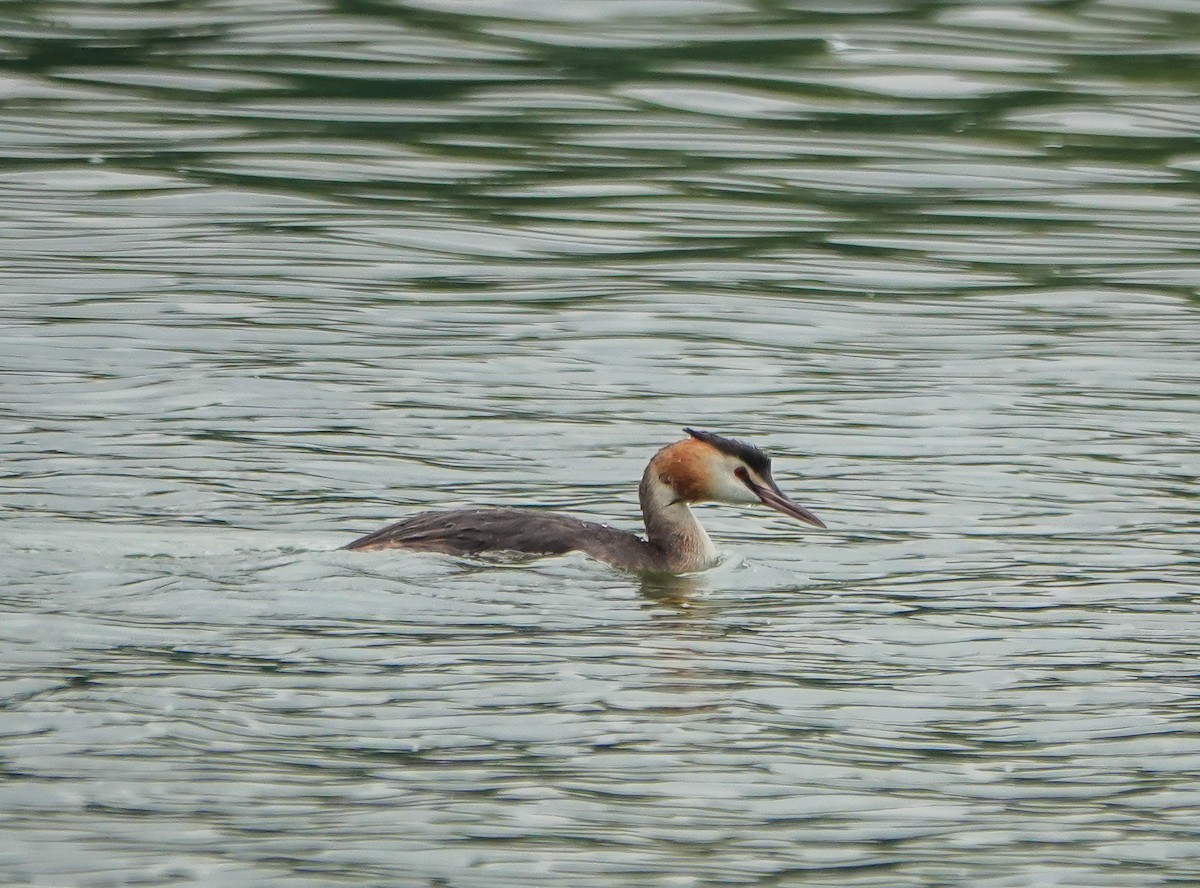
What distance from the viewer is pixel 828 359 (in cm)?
1531

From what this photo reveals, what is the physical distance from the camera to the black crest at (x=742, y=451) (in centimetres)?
1099

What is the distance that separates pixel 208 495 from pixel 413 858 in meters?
5.03

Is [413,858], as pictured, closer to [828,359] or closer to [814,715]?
[814,715]

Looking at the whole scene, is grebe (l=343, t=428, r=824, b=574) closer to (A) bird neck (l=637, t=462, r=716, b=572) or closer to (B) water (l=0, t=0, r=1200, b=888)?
(A) bird neck (l=637, t=462, r=716, b=572)

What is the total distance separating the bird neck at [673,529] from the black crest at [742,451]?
28 centimetres

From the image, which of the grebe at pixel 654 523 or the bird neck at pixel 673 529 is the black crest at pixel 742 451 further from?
the bird neck at pixel 673 529

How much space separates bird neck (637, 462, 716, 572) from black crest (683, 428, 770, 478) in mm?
279

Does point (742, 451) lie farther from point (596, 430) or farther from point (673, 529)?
point (596, 430)

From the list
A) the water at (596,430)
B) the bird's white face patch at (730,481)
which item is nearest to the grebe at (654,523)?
the bird's white face patch at (730,481)

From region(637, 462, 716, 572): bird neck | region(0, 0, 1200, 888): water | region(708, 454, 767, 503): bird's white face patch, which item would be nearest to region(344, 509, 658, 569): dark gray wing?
region(0, 0, 1200, 888): water

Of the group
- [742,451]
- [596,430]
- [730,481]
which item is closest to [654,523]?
[730,481]

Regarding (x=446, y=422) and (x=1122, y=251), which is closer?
(x=446, y=422)

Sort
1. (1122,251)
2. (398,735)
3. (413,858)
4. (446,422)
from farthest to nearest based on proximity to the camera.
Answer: (1122,251) → (446,422) → (398,735) → (413,858)

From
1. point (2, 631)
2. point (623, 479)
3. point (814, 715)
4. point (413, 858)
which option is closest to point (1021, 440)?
point (623, 479)
